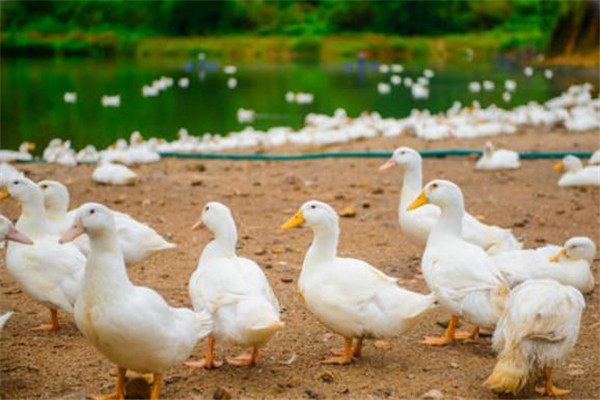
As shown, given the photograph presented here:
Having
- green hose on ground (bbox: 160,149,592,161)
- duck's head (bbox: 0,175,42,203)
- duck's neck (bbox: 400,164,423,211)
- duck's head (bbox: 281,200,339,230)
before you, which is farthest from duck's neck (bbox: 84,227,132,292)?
green hose on ground (bbox: 160,149,592,161)

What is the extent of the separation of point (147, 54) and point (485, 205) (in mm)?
47031

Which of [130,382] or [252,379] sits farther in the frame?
[252,379]

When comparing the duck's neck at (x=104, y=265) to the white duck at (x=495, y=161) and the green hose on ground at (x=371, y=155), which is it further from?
the green hose on ground at (x=371, y=155)

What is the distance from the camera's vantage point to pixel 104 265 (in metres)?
3.95

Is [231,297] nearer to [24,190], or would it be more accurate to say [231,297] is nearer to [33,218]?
[33,218]

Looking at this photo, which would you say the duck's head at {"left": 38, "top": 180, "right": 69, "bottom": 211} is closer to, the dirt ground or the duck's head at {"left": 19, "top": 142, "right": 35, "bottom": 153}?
the dirt ground

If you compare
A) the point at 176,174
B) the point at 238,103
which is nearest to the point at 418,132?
the point at 176,174

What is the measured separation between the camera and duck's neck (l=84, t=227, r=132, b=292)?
393 cm

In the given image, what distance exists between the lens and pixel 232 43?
53312 millimetres

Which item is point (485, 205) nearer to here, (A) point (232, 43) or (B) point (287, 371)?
(B) point (287, 371)

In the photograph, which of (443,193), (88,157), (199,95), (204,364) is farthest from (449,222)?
(199,95)

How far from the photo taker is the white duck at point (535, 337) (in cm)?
409

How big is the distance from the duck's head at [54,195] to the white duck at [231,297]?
1.57 m

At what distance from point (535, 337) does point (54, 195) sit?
3.66 meters
